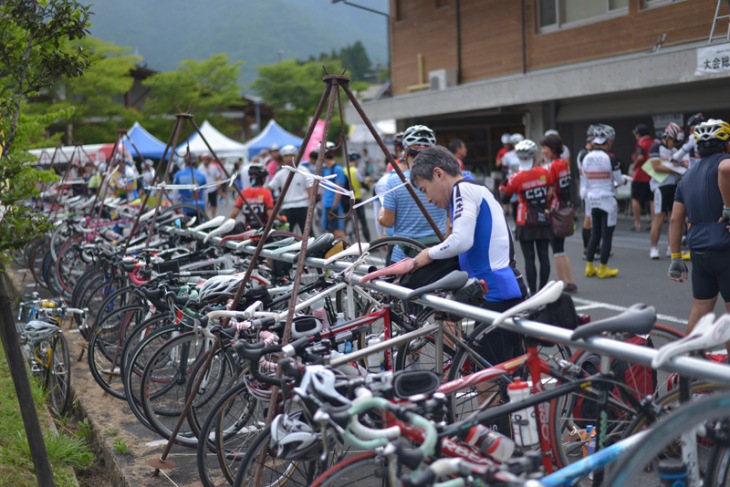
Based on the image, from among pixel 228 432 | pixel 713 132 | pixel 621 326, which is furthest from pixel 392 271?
pixel 713 132

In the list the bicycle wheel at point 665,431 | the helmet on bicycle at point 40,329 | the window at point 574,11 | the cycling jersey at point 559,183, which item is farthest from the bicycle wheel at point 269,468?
the window at point 574,11

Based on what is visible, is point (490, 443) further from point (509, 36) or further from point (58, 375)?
point (509, 36)

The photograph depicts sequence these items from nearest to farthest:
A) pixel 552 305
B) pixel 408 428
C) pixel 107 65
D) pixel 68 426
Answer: pixel 408 428 < pixel 552 305 < pixel 68 426 < pixel 107 65

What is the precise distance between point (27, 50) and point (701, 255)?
4438 mm

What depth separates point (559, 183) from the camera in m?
8.97

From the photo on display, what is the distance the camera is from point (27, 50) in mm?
4656

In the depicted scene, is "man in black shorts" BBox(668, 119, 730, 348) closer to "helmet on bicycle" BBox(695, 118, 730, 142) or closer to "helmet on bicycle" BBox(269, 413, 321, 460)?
"helmet on bicycle" BBox(695, 118, 730, 142)

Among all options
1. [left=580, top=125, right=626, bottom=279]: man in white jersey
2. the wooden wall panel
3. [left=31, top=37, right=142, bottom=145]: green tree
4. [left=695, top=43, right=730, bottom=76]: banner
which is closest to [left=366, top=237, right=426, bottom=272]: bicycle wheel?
[left=580, top=125, right=626, bottom=279]: man in white jersey

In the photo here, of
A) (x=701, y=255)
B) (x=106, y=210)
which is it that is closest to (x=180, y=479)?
(x=701, y=255)

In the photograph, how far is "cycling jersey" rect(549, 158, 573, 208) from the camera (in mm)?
8961

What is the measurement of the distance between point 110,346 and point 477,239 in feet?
12.3

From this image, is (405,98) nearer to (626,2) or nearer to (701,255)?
(626,2)

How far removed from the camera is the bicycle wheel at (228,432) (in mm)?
4125

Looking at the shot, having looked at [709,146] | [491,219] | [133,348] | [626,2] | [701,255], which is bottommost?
[133,348]
